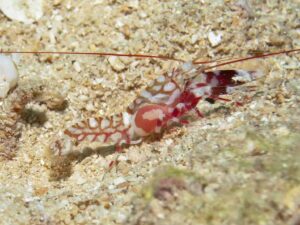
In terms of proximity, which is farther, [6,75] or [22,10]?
[22,10]

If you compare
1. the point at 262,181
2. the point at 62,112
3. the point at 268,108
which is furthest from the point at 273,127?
the point at 62,112

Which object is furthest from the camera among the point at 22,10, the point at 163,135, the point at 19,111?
the point at 22,10

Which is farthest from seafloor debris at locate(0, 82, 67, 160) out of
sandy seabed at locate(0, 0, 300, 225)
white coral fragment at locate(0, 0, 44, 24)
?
white coral fragment at locate(0, 0, 44, 24)

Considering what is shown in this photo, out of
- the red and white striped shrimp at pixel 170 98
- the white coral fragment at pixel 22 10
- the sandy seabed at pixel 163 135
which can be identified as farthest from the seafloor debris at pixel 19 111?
the white coral fragment at pixel 22 10

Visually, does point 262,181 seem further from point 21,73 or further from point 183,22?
point 21,73

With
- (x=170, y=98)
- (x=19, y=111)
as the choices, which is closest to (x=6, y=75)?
(x=19, y=111)

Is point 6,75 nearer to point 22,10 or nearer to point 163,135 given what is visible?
point 22,10
